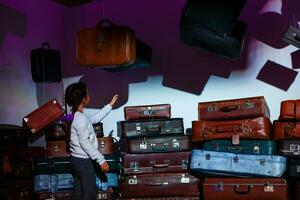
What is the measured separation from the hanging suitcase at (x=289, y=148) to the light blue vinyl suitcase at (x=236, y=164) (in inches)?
2.3

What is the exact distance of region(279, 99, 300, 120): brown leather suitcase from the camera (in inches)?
161

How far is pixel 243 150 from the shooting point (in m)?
4.28

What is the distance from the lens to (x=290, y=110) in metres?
4.14

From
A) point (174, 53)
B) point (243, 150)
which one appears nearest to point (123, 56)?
point (174, 53)

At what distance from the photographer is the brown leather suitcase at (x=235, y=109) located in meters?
4.24

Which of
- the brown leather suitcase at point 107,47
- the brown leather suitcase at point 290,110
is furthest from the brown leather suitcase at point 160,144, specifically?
the brown leather suitcase at point 290,110

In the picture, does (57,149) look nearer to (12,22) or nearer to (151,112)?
(151,112)

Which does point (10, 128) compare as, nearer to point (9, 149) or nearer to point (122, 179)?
point (9, 149)

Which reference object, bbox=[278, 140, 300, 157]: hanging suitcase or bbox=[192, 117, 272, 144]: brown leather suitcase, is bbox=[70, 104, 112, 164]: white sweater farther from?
bbox=[278, 140, 300, 157]: hanging suitcase

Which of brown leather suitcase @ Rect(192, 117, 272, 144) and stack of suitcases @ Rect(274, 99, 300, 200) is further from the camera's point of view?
brown leather suitcase @ Rect(192, 117, 272, 144)

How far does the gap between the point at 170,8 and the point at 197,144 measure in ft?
5.07

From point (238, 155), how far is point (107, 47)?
152cm

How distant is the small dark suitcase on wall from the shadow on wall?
1.05ft

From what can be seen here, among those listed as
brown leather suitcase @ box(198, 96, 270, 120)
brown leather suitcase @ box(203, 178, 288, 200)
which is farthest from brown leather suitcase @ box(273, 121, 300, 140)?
brown leather suitcase @ box(203, 178, 288, 200)
